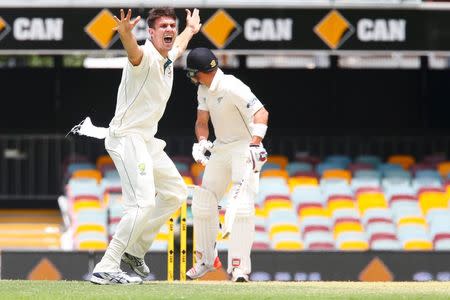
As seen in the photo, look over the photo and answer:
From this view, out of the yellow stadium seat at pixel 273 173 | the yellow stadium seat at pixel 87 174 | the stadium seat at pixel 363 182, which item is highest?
the yellow stadium seat at pixel 273 173

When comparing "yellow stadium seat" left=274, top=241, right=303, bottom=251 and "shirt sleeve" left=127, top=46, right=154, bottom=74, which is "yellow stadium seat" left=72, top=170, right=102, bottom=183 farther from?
"shirt sleeve" left=127, top=46, right=154, bottom=74

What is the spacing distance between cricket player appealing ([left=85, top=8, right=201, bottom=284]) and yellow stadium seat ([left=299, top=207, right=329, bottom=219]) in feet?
22.7

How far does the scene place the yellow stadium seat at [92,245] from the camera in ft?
55.5

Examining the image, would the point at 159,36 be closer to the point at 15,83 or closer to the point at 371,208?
the point at 371,208

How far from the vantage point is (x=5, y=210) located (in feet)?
61.6

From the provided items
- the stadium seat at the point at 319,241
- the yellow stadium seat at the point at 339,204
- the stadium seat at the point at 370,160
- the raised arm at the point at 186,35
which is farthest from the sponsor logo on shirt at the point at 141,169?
the stadium seat at the point at 370,160

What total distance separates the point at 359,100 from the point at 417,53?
2169 mm

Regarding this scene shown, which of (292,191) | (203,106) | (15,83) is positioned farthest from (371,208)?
(203,106)

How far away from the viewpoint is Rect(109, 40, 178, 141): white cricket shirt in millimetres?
10656

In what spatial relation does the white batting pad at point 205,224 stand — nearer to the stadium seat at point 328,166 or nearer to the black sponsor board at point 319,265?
the black sponsor board at point 319,265

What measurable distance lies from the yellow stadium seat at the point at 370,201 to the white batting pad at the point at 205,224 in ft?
19.5

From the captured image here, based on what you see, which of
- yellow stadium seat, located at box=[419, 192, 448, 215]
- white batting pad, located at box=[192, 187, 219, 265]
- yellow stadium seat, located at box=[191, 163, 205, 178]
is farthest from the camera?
yellow stadium seat, located at box=[191, 163, 205, 178]

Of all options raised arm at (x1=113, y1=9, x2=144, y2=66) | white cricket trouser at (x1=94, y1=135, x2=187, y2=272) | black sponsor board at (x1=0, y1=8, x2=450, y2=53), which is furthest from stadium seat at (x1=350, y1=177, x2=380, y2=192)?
raised arm at (x1=113, y1=9, x2=144, y2=66)

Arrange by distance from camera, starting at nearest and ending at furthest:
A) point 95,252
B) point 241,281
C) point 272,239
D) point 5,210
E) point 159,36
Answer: point 159,36, point 241,281, point 95,252, point 272,239, point 5,210
